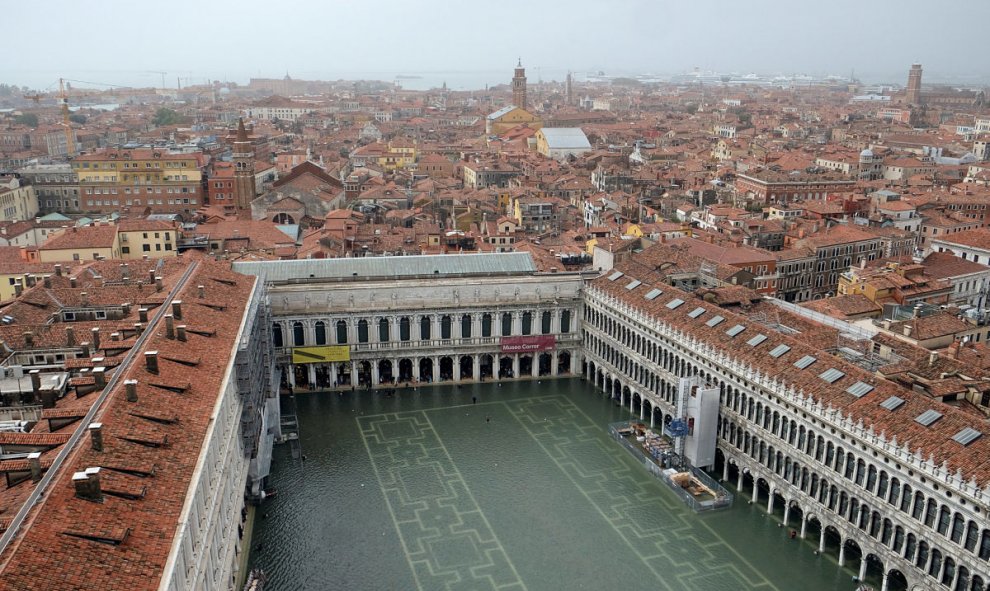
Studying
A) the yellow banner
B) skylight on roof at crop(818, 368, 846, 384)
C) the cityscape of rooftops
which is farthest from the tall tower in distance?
skylight on roof at crop(818, 368, 846, 384)

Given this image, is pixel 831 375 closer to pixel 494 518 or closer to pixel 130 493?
pixel 494 518

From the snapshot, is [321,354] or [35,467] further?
[321,354]

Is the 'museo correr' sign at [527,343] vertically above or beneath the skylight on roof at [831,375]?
beneath

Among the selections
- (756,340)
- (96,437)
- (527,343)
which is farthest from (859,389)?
(96,437)

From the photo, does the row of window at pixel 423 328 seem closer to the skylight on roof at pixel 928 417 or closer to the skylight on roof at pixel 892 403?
the skylight on roof at pixel 892 403

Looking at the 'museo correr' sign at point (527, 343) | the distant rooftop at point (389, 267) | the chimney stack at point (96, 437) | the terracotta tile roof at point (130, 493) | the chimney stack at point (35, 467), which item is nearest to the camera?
the terracotta tile roof at point (130, 493)

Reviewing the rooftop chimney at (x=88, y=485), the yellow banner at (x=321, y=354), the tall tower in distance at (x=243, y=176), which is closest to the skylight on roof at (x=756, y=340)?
the yellow banner at (x=321, y=354)
